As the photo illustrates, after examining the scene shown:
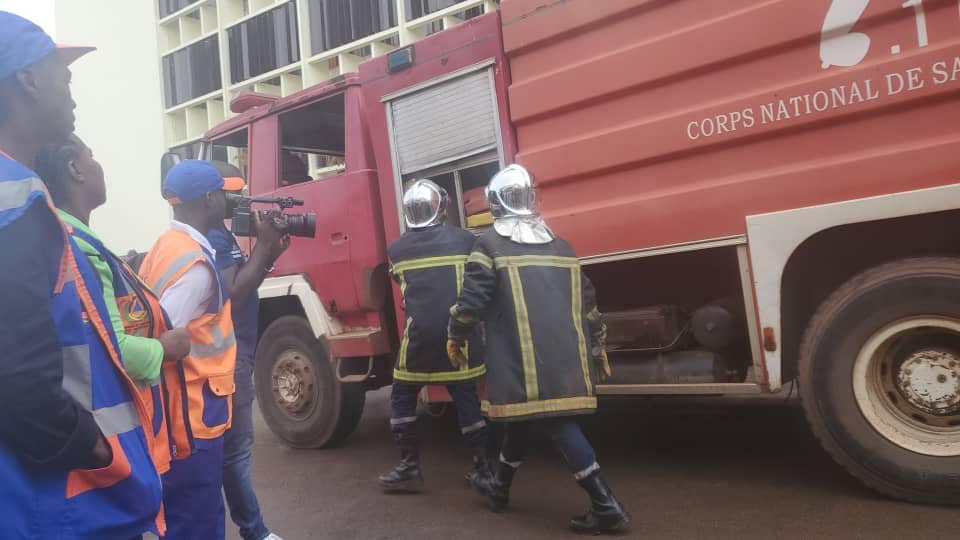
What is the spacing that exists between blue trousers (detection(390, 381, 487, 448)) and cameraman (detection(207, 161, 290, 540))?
1.20 metres

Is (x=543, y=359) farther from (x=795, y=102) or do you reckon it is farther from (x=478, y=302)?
(x=795, y=102)

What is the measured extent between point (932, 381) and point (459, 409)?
7.63ft

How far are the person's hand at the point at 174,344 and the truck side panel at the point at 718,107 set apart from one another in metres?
2.45

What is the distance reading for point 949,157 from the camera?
3.01 m

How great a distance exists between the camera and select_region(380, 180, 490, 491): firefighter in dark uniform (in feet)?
13.3

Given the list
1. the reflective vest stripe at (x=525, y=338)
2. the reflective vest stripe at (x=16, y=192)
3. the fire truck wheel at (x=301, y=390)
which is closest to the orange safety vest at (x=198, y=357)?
the reflective vest stripe at (x=16, y=192)

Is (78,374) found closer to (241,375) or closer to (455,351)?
(241,375)

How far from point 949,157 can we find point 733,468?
1.95 meters

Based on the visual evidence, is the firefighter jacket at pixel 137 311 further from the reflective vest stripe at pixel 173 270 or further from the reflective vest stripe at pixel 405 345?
the reflective vest stripe at pixel 405 345

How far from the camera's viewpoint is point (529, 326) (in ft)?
10.9

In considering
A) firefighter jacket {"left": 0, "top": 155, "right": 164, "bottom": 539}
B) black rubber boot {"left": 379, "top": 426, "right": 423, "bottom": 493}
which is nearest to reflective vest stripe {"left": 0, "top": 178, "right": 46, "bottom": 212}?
firefighter jacket {"left": 0, "top": 155, "right": 164, "bottom": 539}

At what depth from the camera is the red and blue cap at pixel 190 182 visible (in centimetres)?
278

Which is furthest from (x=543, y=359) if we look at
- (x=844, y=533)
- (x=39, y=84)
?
(x=39, y=84)

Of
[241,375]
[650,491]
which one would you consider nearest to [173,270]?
[241,375]
